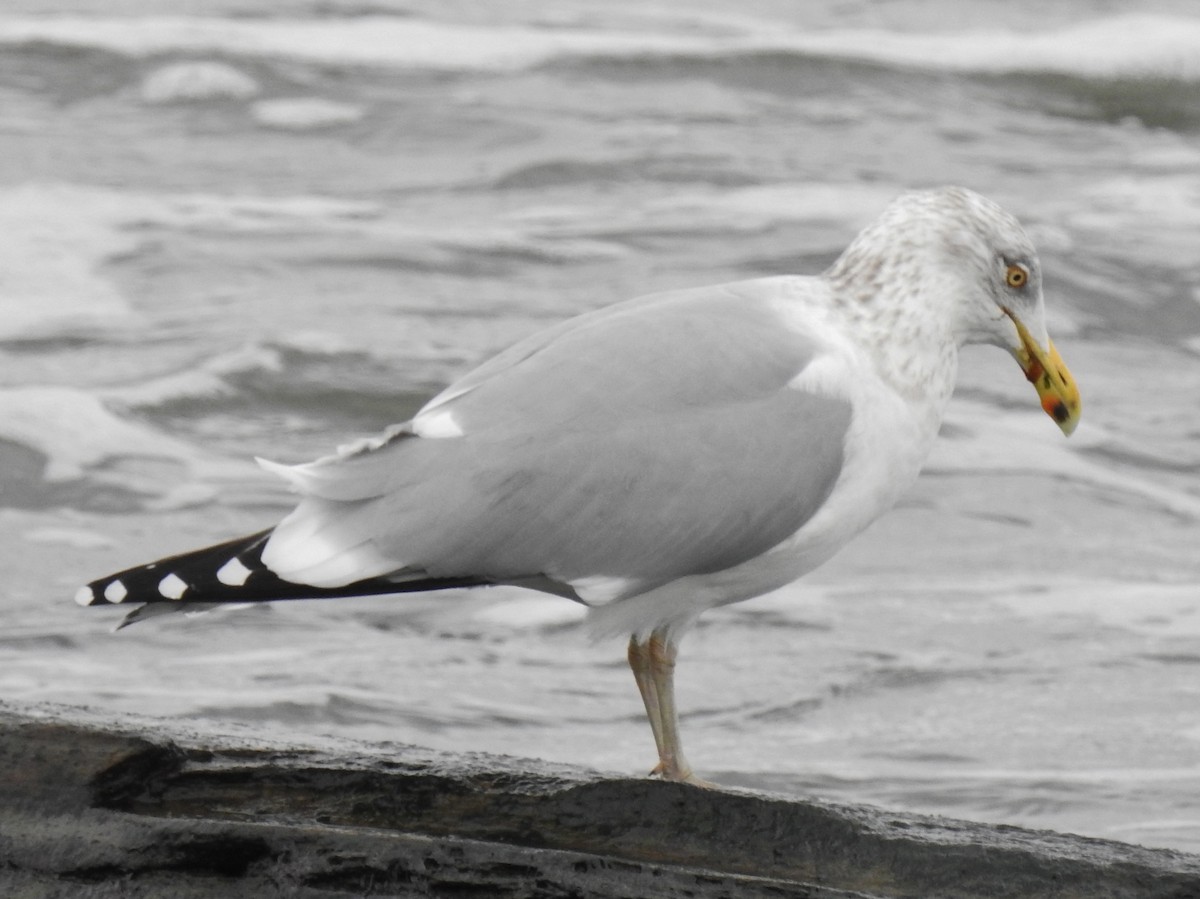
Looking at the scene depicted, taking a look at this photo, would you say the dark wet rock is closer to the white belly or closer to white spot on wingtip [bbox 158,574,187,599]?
white spot on wingtip [bbox 158,574,187,599]

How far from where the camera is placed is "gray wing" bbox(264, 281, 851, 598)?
3646 mm

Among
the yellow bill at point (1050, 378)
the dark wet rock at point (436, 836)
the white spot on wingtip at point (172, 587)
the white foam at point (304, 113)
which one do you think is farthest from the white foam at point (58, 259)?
the dark wet rock at point (436, 836)

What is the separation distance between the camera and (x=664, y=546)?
368 cm

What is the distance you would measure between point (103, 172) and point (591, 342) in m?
6.78

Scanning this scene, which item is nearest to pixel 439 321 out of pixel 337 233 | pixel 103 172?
pixel 337 233

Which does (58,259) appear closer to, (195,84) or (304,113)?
(304,113)

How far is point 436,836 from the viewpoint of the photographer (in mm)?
3129

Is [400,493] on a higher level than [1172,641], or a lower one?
higher

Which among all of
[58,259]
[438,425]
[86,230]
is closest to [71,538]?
[58,259]

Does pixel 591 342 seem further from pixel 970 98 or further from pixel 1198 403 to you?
pixel 970 98

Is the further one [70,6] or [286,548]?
[70,6]

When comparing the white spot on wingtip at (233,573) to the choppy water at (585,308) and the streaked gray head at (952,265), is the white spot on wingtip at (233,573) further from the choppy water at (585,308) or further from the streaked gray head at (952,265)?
the streaked gray head at (952,265)

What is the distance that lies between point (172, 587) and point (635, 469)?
2.79 ft

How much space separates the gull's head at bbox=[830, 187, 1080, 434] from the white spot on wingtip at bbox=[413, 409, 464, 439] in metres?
0.85
